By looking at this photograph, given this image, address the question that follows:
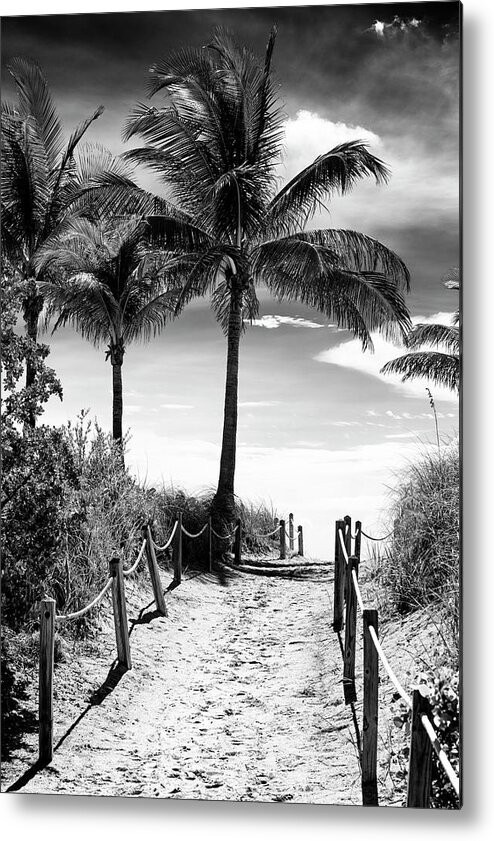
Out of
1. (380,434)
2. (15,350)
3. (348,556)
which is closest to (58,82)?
(15,350)

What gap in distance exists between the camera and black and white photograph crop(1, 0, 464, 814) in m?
3.97

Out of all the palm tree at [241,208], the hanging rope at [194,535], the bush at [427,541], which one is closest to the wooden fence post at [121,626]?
the hanging rope at [194,535]

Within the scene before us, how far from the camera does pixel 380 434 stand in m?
4.12

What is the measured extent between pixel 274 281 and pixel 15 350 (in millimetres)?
1422

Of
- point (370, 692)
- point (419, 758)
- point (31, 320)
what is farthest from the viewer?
point (31, 320)

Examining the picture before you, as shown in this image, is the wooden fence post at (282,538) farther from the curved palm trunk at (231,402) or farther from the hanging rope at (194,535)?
the hanging rope at (194,535)

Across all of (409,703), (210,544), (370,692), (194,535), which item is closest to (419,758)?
(409,703)

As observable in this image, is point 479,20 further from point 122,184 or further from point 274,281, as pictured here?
point 122,184

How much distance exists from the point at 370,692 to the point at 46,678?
156 centimetres

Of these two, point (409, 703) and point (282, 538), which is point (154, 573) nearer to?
point (282, 538)

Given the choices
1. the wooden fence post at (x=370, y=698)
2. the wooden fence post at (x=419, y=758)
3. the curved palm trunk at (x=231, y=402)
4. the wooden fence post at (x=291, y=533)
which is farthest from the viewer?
the wooden fence post at (x=291, y=533)

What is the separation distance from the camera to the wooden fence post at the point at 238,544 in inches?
183

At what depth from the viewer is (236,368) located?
420 cm

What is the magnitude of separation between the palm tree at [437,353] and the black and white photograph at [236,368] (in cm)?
1
